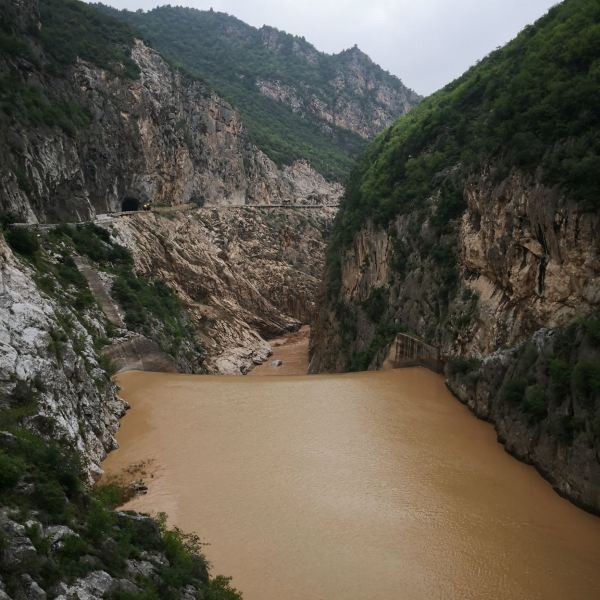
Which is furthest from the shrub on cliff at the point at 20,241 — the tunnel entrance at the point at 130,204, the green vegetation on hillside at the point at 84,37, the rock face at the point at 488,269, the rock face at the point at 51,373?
the green vegetation on hillside at the point at 84,37

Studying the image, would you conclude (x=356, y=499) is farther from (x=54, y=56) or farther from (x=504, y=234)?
(x=54, y=56)

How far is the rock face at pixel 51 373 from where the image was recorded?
14930 mm

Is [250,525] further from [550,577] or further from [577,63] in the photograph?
[577,63]

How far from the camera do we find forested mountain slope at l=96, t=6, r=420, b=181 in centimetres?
10281

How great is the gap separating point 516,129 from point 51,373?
A: 62.0ft

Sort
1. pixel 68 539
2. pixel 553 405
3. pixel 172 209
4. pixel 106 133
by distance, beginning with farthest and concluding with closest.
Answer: pixel 172 209 < pixel 106 133 < pixel 553 405 < pixel 68 539

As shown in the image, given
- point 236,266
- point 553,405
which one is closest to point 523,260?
point 553,405

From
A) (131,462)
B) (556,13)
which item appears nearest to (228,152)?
(556,13)

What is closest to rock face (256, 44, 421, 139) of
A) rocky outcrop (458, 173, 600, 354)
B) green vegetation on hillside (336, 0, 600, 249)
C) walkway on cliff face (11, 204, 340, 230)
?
walkway on cliff face (11, 204, 340, 230)

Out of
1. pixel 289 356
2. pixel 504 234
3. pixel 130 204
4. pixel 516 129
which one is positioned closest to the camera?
pixel 504 234

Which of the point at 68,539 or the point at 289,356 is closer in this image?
the point at 68,539

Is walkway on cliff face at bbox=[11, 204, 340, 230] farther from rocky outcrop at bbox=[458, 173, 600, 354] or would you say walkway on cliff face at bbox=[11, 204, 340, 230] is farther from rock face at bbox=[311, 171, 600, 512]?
rocky outcrop at bbox=[458, 173, 600, 354]

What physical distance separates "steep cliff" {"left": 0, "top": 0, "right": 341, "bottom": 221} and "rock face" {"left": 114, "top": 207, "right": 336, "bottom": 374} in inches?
156

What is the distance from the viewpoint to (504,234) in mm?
22641
